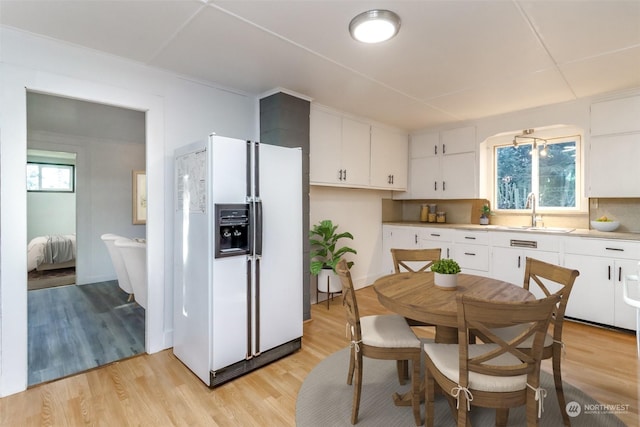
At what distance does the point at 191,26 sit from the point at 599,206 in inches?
179

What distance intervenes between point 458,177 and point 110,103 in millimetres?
4236

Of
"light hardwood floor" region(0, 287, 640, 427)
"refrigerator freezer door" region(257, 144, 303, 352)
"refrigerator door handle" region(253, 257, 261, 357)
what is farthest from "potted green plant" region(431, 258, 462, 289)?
"refrigerator door handle" region(253, 257, 261, 357)

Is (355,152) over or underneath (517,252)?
over

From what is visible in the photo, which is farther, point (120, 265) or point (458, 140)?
point (458, 140)

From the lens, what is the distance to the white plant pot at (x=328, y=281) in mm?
3766

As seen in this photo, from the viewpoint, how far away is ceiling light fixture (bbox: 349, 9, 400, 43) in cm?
187

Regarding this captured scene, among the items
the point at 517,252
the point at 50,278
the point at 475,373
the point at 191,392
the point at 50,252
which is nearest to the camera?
the point at 475,373

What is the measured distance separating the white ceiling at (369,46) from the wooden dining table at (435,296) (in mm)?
1723

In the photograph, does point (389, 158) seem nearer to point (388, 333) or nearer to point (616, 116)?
point (616, 116)

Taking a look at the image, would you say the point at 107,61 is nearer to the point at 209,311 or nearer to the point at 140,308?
the point at 209,311

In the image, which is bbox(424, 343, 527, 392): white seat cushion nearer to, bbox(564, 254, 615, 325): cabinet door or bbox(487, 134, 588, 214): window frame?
bbox(564, 254, 615, 325): cabinet door

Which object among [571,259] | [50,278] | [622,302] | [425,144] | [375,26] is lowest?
[50,278]

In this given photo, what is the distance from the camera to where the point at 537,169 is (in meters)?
4.10

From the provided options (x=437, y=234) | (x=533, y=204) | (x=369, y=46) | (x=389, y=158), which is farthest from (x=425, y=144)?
(x=369, y=46)
